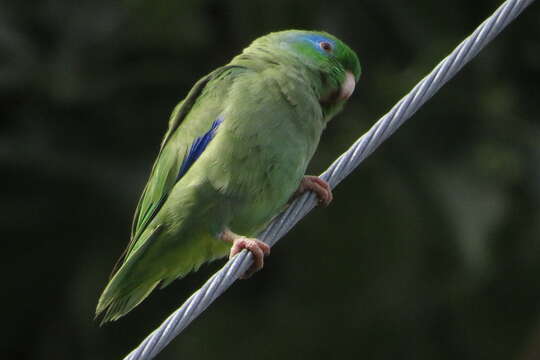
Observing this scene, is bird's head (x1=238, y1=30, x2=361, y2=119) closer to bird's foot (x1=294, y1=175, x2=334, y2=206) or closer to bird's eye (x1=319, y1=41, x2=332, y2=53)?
bird's eye (x1=319, y1=41, x2=332, y2=53)

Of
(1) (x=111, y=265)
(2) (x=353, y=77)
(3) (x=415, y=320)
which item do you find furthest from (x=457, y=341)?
(2) (x=353, y=77)

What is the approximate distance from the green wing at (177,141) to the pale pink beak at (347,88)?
50cm

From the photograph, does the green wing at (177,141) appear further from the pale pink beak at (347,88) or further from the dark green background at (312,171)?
the dark green background at (312,171)

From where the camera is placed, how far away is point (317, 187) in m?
5.42

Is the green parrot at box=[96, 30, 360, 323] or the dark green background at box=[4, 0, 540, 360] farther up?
the green parrot at box=[96, 30, 360, 323]

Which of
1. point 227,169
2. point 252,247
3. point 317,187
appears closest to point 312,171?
point 317,187

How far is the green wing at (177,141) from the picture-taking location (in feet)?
17.7

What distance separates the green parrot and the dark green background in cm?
222

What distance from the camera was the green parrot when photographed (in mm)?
5191

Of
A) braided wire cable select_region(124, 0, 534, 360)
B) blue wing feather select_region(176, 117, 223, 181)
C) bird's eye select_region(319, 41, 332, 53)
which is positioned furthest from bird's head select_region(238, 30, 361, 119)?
braided wire cable select_region(124, 0, 534, 360)

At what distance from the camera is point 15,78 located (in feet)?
26.9

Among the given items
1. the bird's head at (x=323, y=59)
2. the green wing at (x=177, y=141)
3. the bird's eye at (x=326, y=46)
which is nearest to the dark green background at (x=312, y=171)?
the bird's head at (x=323, y=59)

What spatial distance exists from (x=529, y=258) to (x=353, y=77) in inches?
131

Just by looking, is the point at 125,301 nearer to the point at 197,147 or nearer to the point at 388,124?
the point at 197,147
